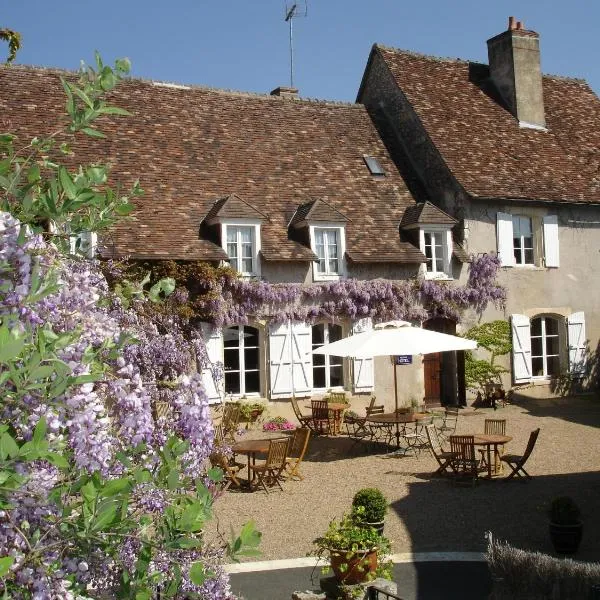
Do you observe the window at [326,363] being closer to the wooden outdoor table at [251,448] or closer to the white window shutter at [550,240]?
the white window shutter at [550,240]

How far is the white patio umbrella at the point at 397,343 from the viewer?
12711mm

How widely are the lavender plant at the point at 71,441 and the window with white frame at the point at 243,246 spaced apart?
13.4 m

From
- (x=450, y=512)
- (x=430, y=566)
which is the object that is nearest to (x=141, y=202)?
(x=450, y=512)

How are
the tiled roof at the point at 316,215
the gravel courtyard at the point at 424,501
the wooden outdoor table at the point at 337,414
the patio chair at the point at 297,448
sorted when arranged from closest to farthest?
the gravel courtyard at the point at 424,501 < the patio chair at the point at 297,448 < the wooden outdoor table at the point at 337,414 < the tiled roof at the point at 316,215

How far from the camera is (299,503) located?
10359 mm

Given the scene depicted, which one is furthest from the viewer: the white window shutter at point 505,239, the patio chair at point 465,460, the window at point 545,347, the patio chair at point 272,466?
the window at point 545,347

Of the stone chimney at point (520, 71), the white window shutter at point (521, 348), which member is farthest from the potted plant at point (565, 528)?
the stone chimney at point (520, 71)

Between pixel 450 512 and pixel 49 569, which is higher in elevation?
pixel 49 569

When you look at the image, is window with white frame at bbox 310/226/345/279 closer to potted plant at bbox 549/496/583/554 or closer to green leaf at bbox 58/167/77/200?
potted plant at bbox 549/496/583/554

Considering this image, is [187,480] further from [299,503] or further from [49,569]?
[299,503]

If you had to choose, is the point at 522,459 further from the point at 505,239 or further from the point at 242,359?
the point at 505,239

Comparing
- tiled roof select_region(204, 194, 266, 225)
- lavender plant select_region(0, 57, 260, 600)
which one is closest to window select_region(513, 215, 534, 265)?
tiled roof select_region(204, 194, 266, 225)

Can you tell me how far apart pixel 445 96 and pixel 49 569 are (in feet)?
69.7

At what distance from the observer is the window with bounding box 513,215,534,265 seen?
20219 mm
